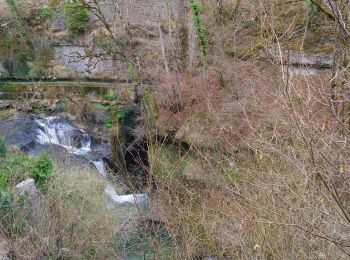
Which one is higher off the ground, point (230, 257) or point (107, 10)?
point (107, 10)

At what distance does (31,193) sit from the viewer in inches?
358

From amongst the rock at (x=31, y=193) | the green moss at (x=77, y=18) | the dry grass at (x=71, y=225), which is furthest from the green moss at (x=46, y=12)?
the rock at (x=31, y=193)

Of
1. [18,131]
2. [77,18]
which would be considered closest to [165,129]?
[18,131]

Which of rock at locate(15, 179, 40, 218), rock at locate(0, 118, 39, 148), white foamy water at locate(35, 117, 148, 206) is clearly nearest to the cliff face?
white foamy water at locate(35, 117, 148, 206)

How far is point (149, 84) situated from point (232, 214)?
9.52 m

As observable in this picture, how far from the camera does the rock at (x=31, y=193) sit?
29.1ft

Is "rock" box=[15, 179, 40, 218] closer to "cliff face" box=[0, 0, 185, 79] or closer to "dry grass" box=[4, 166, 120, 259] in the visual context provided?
"dry grass" box=[4, 166, 120, 259]

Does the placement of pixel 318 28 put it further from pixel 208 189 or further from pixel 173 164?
pixel 208 189

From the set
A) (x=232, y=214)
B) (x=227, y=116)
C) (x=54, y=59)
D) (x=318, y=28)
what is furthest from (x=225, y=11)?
(x=232, y=214)

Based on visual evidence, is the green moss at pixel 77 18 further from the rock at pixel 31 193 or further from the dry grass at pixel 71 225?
the rock at pixel 31 193

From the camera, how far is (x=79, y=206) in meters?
10.2

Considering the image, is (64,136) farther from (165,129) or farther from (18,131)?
(165,129)

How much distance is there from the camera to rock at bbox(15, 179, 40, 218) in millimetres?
8878

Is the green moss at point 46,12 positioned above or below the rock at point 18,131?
above
